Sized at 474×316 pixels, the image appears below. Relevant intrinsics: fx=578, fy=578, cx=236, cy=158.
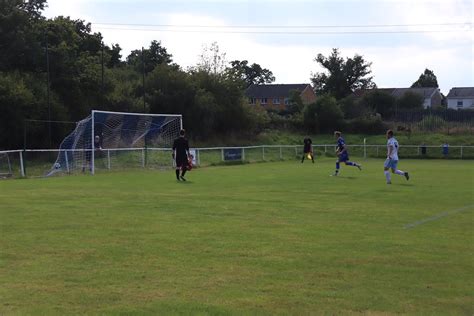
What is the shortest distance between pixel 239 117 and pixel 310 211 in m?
38.7

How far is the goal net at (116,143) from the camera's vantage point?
27516mm

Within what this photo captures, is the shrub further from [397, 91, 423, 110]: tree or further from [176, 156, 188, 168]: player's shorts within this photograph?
[176, 156, 188, 168]: player's shorts

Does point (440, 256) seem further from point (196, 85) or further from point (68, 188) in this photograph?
point (196, 85)

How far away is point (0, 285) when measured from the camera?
21.3 feet

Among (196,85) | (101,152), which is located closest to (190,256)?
(101,152)

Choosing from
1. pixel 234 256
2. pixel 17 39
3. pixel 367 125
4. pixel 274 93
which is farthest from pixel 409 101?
pixel 234 256

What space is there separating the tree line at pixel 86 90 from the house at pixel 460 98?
179ft

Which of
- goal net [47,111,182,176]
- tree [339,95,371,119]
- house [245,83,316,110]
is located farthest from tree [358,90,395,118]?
house [245,83,316,110]

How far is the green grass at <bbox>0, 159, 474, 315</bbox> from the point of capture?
591cm

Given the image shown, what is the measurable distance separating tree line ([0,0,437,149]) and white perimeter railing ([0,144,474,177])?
4472 millimetres

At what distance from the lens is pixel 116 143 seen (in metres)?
31.5

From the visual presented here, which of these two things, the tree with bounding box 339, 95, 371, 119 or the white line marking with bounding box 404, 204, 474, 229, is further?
the tree with bounding box 339, 95, 371, 119

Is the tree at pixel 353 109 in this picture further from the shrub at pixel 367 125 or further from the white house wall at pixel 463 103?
the white house wall at pixel 463 103

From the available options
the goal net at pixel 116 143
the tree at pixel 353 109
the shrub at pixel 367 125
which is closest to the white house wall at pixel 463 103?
the tree at pixel 353 109
